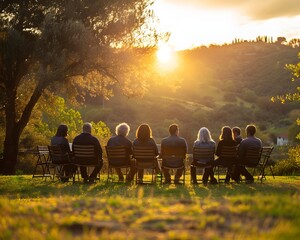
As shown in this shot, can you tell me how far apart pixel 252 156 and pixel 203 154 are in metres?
1.30

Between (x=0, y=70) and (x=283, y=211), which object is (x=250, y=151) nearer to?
(x=283, y=211)

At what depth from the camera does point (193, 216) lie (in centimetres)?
538

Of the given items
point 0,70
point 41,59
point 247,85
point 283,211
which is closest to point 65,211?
point 283,211

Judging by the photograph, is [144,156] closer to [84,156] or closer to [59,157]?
[84,156]

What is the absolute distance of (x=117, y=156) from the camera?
1421cm

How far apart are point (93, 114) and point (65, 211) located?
72.7 metres

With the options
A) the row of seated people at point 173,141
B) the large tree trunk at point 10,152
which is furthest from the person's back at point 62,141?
the large tree trunk at point 10,152

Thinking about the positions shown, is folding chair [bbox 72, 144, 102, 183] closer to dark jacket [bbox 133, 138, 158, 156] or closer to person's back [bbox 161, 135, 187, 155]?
dark jacket [bbox 133, 138, 158, 156]

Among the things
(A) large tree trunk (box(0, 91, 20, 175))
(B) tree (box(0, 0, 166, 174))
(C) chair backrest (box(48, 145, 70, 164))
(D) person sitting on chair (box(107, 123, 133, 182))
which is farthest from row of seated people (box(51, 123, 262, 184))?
(A) large tree trunk (box(0, 91, 20, 175))

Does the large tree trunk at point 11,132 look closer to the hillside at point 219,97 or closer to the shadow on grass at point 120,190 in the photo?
the shadow on grass at point 120,190

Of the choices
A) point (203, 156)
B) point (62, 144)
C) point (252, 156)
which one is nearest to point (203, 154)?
point (203, 156)

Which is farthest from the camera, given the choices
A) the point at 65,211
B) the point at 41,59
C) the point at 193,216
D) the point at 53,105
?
the point at 53,105

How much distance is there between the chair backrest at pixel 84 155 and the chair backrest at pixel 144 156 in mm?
1113

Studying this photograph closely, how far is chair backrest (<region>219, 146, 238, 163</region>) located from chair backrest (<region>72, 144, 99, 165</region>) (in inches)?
132
